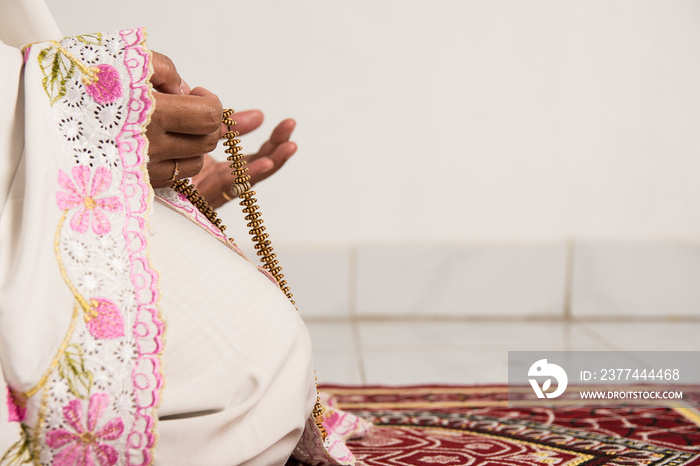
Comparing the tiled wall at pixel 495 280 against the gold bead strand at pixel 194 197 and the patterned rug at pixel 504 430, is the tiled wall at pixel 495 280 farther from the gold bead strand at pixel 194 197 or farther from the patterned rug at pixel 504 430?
the gold bead strand at pixel 194 197

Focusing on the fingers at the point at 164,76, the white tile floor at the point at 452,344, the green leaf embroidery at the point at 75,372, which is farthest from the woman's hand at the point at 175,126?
the white tile floor at the point at 452,344

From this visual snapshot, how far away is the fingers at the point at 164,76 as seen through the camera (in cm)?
71

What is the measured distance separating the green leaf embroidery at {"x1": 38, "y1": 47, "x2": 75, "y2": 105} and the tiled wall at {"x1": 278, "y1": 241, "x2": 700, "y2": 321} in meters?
1.71

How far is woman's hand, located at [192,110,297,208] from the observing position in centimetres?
114

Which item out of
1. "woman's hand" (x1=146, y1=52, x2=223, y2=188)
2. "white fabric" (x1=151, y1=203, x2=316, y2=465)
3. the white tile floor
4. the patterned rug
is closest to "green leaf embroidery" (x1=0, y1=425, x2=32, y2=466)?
"white fabric" (x1=151, y1=203, x2=316, y2=465)

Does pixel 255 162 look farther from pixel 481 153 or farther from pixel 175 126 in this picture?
pixel 481 153

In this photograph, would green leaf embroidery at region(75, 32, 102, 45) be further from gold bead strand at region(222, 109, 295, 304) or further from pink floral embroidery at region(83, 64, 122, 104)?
gold bead strand at region(222, 109, 295, 304)

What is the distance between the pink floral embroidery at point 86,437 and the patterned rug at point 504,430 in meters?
0.39

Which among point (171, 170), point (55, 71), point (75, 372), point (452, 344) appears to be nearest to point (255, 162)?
point (171, 170)

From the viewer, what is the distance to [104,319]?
0.60 metres

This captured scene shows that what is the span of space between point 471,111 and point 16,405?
77.6 inches

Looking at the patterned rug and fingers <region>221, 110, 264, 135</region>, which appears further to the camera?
fingers <region>221, 110, 264, 135</region>

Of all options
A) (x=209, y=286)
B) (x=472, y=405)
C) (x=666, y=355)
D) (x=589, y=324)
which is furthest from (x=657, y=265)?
(x=209, y=286)

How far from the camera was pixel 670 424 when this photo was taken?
1.18m
